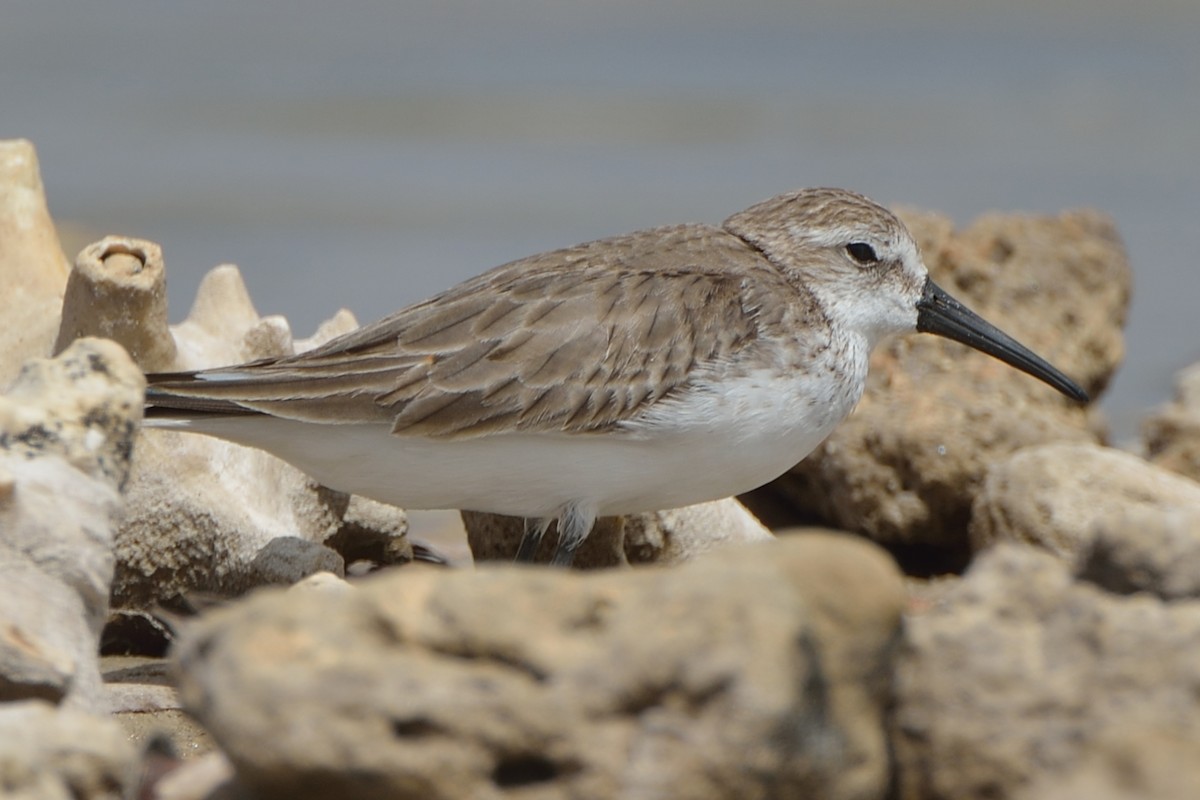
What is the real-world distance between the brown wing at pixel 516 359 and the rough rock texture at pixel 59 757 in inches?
98.7

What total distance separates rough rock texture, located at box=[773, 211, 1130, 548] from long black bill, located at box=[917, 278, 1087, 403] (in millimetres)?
276

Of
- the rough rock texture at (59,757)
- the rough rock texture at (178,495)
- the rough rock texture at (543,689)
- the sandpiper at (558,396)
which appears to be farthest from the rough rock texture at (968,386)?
the rough rock texture at (59,757)

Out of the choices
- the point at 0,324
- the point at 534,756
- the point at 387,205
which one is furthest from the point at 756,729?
the point at 387,205

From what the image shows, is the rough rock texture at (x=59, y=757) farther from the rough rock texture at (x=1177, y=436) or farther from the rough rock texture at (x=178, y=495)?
the rough rock texture at (x=1177, y=436)

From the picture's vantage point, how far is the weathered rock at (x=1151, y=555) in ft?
11.0

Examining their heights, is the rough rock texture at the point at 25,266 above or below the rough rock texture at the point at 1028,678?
above

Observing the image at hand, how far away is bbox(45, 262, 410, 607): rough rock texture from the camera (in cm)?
569

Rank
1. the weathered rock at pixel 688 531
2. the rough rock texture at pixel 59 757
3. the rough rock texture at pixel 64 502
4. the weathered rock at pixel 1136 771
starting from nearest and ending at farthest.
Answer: the weathered rock at pixel 1136 771 → the rough rock texture at pixel 59 757 → the rough rock texture at pixel 64 502 → the weathered rock at pixel 688 531

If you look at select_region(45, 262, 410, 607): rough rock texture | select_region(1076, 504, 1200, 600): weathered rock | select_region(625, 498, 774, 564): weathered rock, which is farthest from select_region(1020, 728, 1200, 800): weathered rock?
select_region(625, 498, 774, 564): weathered rock

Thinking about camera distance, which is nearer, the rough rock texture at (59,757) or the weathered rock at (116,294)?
the rough rock texture at (59,757)

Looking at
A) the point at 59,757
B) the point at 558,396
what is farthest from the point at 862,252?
the point at 59,757

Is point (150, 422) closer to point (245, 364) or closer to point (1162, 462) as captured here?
point (245, 364)

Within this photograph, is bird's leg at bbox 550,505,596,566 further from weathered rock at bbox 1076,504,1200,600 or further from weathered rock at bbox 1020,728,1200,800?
weathered rock at bbox 1020,728,1200,800

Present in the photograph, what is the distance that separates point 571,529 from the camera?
19.3ft
